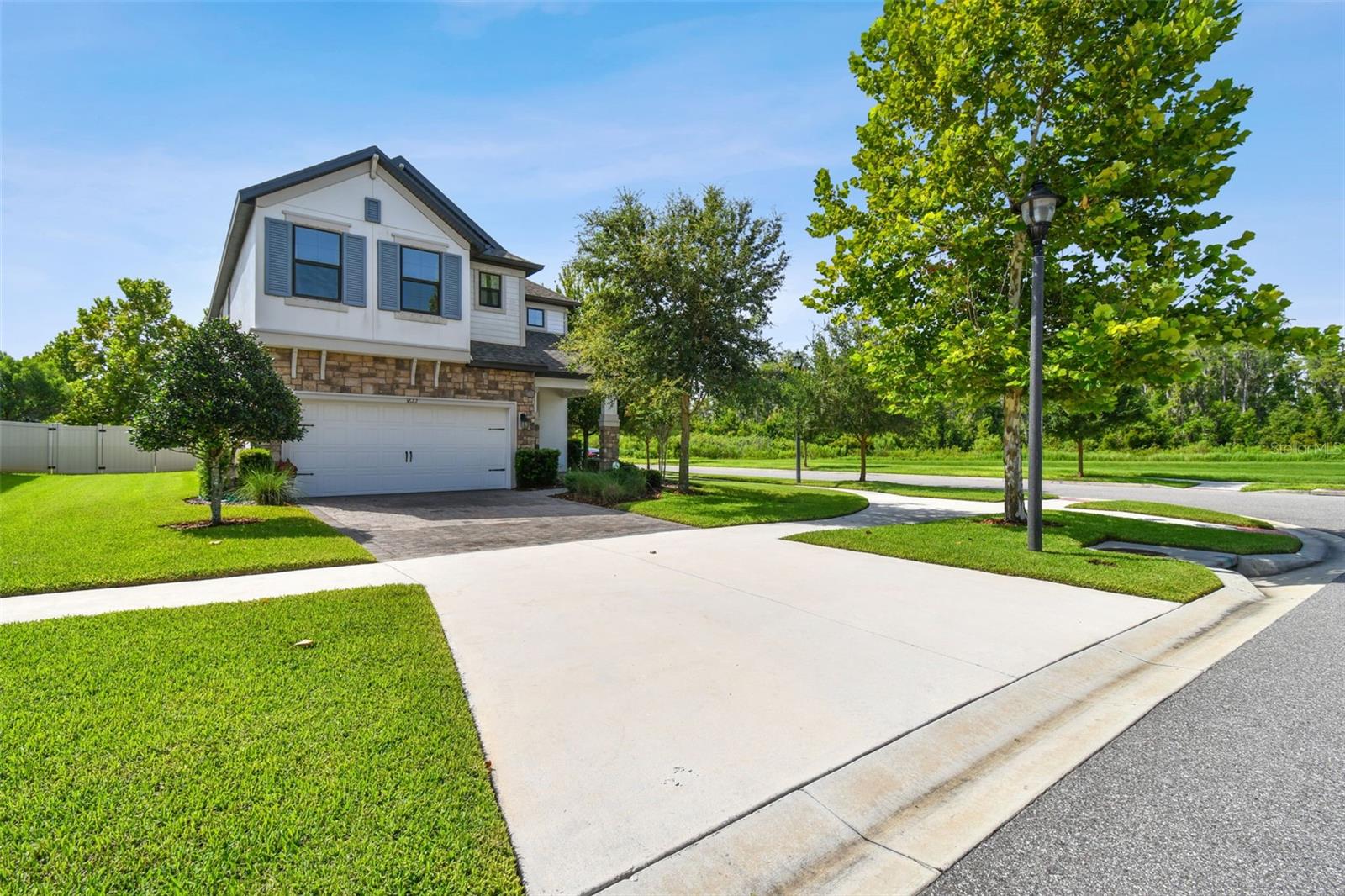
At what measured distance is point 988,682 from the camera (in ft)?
12.3

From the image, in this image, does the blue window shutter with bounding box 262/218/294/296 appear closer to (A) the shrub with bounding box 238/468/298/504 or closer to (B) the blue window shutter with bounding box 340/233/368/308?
(B) the blue window shutter with bounding box 340/233/368/308

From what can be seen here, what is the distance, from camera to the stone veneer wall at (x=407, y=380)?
12.9m

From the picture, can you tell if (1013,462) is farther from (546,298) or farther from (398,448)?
(546,298)

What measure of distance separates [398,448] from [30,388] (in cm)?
4707

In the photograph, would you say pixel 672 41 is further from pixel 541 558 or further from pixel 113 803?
pixel 113 803

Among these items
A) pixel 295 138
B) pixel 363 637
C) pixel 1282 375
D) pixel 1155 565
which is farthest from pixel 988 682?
pixel 1282 375

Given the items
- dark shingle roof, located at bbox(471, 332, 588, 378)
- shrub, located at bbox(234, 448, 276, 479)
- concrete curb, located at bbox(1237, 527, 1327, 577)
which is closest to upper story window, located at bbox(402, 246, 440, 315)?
dark shingle roof, located at bbox(471, 332, 588, 378)

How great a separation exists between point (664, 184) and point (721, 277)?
2.55m

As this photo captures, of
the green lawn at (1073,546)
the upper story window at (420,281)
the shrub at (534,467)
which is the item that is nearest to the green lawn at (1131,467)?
the green lawn at (1073,546)

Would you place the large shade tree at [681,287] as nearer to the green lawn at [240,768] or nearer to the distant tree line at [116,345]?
the green lawn at [240,768]

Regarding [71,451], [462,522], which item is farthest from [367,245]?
[71,451]

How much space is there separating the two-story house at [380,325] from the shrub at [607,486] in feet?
8.14

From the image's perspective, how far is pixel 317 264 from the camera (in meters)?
12.7

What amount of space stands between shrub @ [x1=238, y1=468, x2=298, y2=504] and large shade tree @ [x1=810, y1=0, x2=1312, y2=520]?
35.1ft
